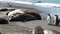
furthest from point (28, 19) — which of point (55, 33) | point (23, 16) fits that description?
point (55, 33)

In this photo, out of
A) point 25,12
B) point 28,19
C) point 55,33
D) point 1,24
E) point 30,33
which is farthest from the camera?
point 25,12

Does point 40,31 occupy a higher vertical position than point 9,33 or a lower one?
higher

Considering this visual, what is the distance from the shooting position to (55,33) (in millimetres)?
6777

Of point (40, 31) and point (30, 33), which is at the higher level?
point (40, 31)

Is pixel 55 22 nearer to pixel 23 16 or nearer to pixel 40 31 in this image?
pixel 23 16

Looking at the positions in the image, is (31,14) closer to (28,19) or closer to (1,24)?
(28,19)

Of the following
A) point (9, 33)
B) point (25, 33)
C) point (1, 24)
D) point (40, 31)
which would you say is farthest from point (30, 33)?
point (1, 24)

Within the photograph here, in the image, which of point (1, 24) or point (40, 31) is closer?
point (40, 31)

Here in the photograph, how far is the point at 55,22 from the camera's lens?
10.7m

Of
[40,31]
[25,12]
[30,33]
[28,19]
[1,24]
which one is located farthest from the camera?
[25,12]

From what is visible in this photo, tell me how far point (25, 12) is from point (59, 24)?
255cm

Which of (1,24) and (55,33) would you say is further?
(1,24)

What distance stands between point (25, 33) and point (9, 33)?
596mm

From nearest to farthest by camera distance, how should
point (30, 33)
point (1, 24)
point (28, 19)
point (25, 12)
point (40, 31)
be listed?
point (40, 31), point (30, 33), point (1, 24), point (28, 19), point (25, 12)
